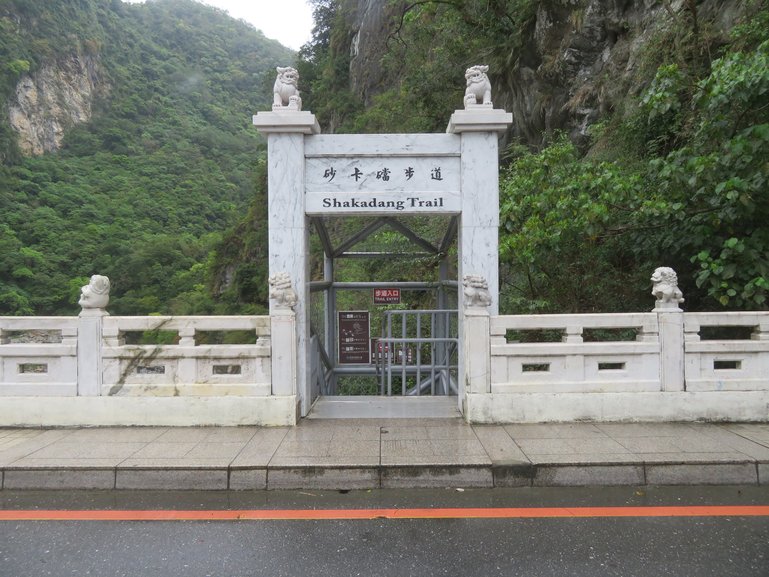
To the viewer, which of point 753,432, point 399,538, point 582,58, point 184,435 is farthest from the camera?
point 582,58

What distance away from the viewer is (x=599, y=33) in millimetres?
12422

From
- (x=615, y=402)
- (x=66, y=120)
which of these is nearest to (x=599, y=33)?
(x=615, y=402)

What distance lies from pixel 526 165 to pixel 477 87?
2282 mm

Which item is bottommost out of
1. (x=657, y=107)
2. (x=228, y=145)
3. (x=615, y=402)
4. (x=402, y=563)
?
(x=402, y=563)

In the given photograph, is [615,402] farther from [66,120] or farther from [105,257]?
[66,120]

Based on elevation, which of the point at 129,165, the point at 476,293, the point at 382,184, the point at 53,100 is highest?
the point at 53,100

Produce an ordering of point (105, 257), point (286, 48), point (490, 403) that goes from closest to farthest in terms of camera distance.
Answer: point (490, 403), point (105, 257), point (286, 48)

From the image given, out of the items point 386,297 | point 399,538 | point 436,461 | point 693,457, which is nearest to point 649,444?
point 693,457

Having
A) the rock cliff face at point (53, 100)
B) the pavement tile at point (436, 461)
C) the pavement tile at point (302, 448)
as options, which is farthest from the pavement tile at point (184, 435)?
the rock cliff face at point (53, 100)

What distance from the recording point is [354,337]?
867cm

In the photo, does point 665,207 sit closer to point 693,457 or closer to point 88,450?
point 693,457

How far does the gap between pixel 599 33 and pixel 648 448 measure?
11.3 metres

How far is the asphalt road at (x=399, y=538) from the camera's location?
307cm

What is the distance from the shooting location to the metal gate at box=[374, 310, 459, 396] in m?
7.67
